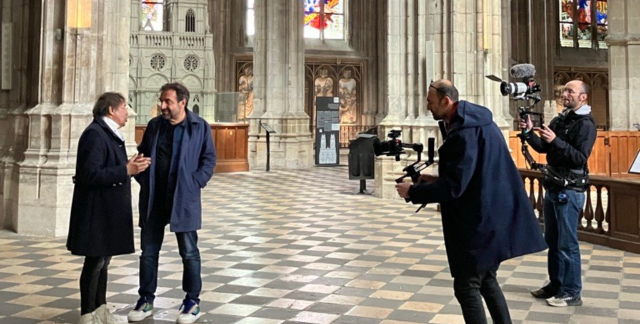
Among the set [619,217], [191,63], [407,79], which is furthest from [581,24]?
[619,217]

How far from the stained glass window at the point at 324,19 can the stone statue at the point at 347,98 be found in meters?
2.02

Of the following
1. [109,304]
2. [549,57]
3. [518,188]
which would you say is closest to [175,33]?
[549,57]

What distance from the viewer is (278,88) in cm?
2089

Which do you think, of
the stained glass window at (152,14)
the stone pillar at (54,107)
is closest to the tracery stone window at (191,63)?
the stained glass window at (152,14)

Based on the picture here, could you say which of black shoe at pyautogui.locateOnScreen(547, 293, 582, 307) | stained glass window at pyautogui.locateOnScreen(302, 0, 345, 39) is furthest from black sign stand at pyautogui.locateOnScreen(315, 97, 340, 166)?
black shoe at pyautogui.locateOnScreen(547, 293, 582, 307)

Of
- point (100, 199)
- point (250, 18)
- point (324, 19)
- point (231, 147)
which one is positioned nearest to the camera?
point (100, 199)

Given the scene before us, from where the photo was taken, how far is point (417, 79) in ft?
42.7

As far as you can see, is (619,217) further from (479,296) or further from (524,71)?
(479,296)

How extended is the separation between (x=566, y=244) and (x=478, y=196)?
91.8 inches

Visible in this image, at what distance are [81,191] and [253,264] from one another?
9.11 ft

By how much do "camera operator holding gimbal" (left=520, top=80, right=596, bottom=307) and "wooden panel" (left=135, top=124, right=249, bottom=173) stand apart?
14122mm

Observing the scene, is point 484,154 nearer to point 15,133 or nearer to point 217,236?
point 217,236

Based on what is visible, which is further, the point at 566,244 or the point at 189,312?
the point at 566,244

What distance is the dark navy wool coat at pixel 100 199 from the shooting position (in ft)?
15.0
